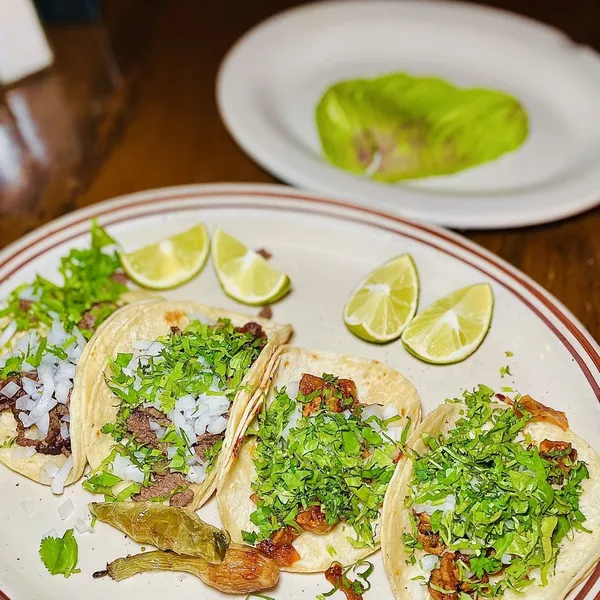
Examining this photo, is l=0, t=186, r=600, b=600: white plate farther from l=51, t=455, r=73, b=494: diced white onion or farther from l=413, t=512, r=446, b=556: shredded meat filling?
l=413, t=512, r=446, b=556: shredded meat filling

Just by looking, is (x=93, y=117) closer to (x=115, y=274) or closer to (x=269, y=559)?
(x=115, y=274)

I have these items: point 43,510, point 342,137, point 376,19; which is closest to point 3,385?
point 43,510

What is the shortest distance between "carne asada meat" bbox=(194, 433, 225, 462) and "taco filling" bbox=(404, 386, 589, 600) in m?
0.72

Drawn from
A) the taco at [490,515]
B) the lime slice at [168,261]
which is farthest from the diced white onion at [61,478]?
the taco at [490,515]

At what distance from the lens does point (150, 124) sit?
4422mm

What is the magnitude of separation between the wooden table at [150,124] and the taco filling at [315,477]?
4.36 feet

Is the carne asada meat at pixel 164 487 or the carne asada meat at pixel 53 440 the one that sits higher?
the carne asada meat at pixel 53 440

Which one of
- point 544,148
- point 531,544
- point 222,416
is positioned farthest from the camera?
point 544,148

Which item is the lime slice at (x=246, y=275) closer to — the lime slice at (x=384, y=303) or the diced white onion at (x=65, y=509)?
the lime slice at (x=384, y=303)

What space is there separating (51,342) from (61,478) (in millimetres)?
578

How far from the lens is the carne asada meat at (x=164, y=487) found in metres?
2.56

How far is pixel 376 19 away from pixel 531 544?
3.75m

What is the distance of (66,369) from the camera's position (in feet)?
9.07

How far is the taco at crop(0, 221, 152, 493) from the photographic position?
267cm
